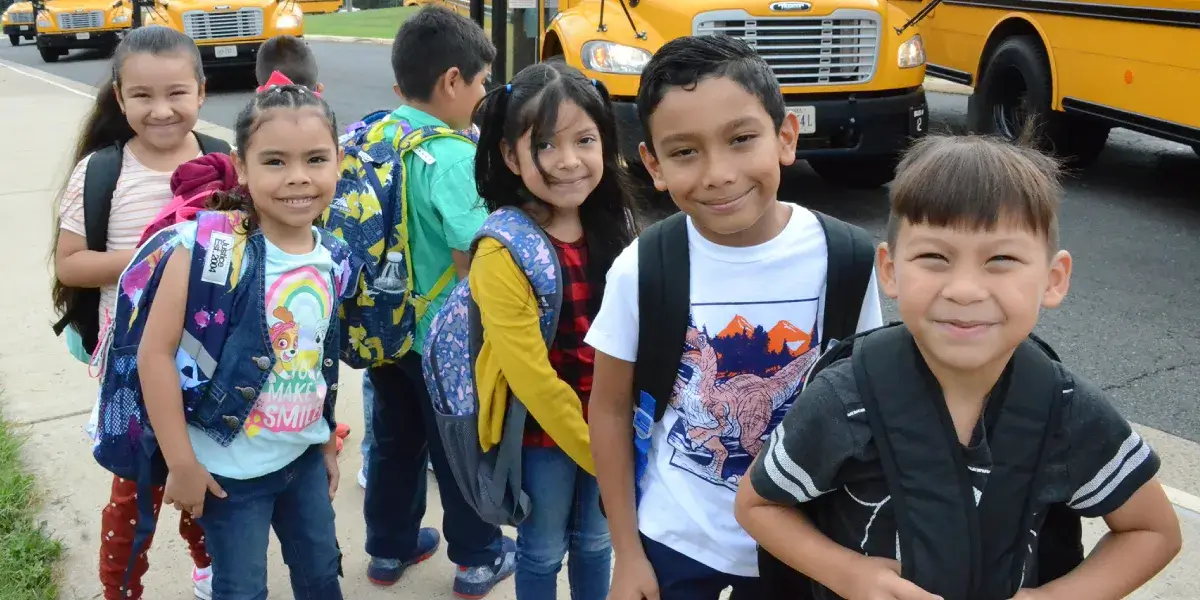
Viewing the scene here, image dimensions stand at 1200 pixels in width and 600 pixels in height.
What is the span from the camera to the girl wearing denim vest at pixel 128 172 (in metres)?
2.60

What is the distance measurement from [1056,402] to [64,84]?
18317 mm

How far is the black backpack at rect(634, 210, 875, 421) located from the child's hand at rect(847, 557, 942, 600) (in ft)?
1.54

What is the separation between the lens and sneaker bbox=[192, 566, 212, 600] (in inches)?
112

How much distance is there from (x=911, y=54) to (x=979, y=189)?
597cm

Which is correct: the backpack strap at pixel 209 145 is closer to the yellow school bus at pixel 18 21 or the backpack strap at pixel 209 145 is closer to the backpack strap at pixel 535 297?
the backpack strap at pixel 535 297

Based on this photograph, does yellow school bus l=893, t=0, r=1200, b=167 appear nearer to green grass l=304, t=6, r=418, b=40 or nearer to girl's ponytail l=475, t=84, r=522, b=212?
Result: girl's ponytail l=475, t=84, r=522, b=212

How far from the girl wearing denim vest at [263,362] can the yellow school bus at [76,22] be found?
69.9 ft

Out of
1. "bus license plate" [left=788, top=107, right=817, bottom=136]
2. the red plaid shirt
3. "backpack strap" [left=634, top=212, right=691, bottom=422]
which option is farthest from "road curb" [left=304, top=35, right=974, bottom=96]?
"backpack strap" [left=634, top=212, right=691, bottom=422]

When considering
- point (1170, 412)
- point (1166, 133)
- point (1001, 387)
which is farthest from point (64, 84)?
point (1001, 387)

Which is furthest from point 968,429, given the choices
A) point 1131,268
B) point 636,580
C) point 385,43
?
point 385,43

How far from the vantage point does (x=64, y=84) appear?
55.3ft

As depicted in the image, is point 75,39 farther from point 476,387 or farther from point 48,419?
point 476,387

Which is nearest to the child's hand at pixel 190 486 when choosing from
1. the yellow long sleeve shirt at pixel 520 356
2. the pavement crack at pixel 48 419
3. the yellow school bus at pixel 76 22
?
the yellow long sleeve shirt at pixel 520 356

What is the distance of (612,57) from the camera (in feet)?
21.5
